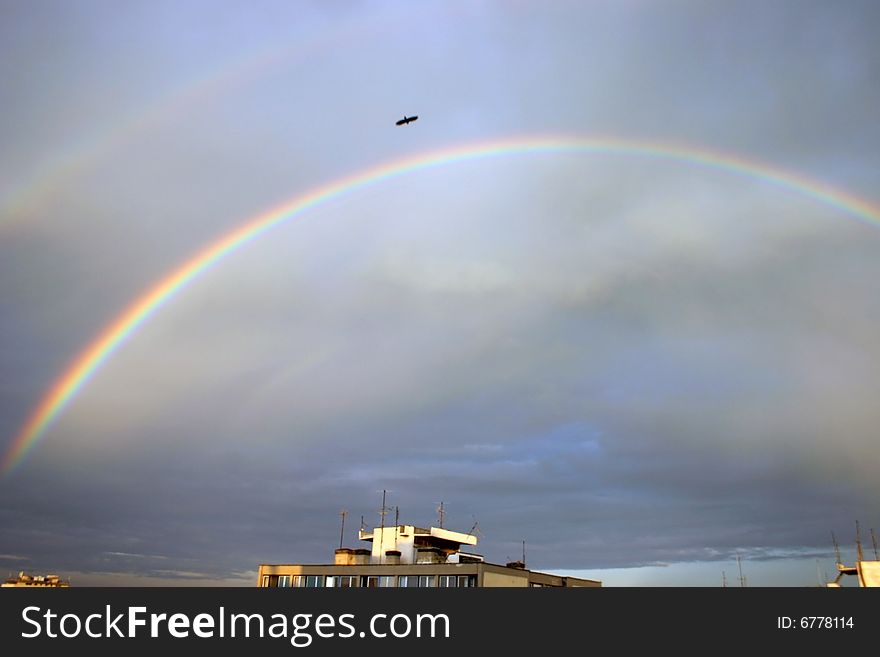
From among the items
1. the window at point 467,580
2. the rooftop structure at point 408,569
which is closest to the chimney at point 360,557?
the rooftop structure at point 408,569

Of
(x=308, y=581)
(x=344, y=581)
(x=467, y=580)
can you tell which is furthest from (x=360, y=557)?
(x=467, y=580)

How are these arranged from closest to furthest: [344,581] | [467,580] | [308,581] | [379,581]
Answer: [467,580], [379,581], [344,581], [308,581]

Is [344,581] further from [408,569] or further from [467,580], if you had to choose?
[467,580]

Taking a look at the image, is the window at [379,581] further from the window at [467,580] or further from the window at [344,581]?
the window at [467,580]

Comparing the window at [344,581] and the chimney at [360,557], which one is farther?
the chimney at [360,557]

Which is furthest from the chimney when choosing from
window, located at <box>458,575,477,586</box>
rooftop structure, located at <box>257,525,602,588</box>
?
window, located at <box>458,575,477,586</box>
